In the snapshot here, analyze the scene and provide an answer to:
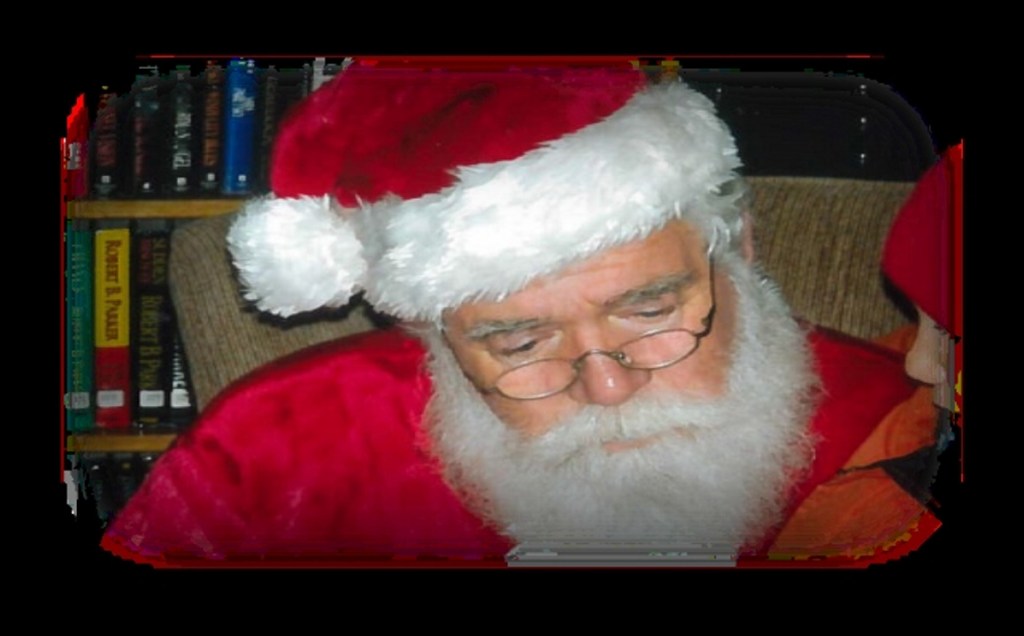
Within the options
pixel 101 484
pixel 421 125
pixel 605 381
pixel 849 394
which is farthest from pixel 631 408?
pixel 101 484

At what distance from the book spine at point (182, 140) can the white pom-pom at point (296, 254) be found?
0.08 metres

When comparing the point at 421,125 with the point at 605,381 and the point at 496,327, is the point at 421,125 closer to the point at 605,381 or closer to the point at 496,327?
the point at 496,327

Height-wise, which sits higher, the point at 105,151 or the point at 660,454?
the point at 105,151

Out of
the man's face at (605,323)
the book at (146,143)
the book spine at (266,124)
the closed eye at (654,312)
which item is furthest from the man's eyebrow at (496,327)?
the book at (146,143)

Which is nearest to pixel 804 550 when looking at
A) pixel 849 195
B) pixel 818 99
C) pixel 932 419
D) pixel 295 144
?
pixel 932 419

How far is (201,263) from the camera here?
1.60 m

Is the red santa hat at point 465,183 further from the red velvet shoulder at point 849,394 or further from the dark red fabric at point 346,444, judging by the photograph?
the red velvet shoulder at point 849,394

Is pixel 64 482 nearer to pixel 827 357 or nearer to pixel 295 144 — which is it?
pixel 295 144

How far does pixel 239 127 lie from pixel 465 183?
27 cm

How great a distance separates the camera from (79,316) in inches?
63.5

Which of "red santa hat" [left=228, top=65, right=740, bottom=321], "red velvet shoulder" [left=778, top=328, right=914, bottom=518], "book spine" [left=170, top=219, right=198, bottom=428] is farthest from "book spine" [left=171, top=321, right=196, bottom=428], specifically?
"red velvet shoulder" [left=778, top=328, right=914, bottom=518]

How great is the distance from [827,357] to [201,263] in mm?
716

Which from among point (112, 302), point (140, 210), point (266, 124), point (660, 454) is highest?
point (266, 124)

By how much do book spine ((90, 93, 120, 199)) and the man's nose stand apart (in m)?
0.57
